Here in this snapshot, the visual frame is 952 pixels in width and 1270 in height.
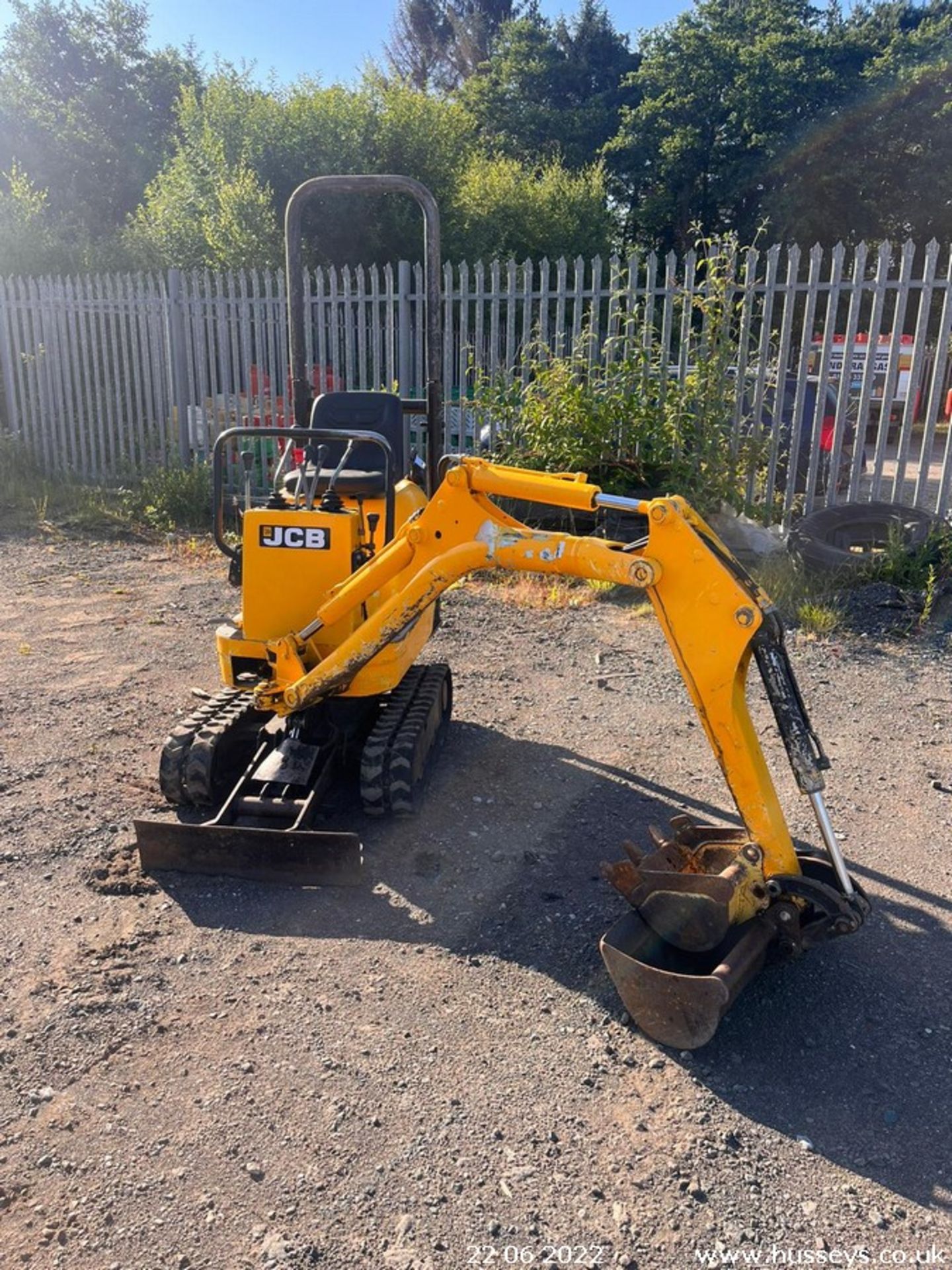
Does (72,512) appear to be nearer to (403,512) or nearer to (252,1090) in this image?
(403,512)

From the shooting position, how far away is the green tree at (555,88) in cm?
3319

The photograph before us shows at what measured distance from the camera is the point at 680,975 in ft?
9.56

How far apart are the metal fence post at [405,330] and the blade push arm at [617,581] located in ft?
23.5

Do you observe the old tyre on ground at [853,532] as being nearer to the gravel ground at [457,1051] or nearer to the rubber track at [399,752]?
the gravel ground at [457,1051]

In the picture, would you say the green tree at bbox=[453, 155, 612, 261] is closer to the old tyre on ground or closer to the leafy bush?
the leafy bush

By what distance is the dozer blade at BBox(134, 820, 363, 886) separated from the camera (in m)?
3.81

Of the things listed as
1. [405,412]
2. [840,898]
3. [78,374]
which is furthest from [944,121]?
[840,898]

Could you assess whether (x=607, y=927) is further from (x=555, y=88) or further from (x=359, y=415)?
(x=555, y=88)

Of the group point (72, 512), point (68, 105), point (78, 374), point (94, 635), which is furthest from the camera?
point (68, 105)

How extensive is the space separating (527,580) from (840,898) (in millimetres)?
5597

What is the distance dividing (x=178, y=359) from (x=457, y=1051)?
36.0ft

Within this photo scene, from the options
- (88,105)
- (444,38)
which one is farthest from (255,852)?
(444,38)

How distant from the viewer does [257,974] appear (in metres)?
3.34

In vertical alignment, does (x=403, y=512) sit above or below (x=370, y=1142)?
above
